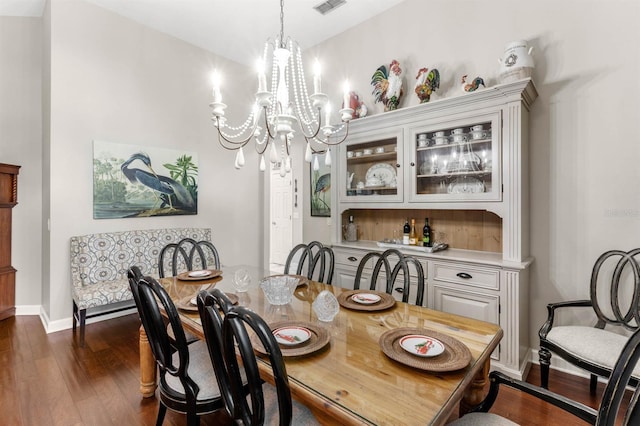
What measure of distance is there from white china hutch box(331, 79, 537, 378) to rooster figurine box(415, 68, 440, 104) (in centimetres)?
25

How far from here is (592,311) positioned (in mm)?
2344

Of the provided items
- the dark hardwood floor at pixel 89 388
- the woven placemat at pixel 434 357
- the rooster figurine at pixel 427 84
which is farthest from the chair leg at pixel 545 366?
the rooster figurine at pixel 427 84

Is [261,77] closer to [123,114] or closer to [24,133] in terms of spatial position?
[123,114]

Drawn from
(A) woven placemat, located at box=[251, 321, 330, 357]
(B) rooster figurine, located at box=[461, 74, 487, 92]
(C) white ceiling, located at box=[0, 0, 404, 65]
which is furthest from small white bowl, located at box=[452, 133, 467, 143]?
(A) woven placemat, located at box=[251, 321, 330, 357]

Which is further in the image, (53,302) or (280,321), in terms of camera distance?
(53,302)

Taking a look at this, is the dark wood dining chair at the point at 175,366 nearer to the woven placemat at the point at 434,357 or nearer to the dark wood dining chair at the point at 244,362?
the dark wood dining chair at the point at 244,362

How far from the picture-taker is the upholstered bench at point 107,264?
9.96 ft

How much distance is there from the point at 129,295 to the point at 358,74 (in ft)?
11.6

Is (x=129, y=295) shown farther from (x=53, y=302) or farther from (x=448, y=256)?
(x=448, y=256)

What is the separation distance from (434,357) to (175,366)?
4.14ft

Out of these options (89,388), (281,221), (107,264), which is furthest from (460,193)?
(281,221)

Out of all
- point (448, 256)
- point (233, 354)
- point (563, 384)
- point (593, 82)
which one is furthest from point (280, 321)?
point (593, 82)

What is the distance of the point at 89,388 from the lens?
2160mm

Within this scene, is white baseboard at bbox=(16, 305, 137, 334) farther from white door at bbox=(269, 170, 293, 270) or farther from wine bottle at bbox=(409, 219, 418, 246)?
wine bottle at bbox=(409, 219, 418, 246)
